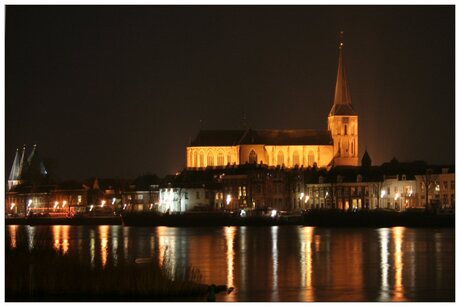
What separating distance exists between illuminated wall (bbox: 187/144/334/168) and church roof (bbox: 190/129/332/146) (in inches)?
31.8

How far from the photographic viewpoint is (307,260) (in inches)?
2032

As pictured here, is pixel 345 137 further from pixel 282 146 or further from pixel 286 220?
pixel 286 220

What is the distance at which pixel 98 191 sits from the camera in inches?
6191

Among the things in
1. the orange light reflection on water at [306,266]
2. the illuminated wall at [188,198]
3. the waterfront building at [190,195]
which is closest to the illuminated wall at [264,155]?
the waterfront building at [190,195]

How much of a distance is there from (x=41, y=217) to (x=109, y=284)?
102685 mm

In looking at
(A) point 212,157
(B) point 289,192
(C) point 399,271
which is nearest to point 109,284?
(C) point 399,271

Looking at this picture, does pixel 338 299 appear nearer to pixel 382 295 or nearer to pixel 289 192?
pixel 382 295

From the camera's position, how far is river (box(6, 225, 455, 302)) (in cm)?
3766

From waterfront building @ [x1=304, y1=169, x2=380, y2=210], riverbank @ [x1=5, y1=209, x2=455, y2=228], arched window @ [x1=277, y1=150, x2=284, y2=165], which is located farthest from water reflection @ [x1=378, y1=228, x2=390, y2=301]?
arched window @ [x1=277, y1=150, x2=284, y2=165]

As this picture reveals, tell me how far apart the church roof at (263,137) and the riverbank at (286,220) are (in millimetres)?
27920

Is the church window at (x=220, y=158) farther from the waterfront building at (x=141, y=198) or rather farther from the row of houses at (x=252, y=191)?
the waterfront building at (x=141, y=198)

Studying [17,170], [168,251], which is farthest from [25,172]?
[168,251]

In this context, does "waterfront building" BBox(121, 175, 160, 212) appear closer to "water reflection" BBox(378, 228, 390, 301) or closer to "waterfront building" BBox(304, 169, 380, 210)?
"waterfront building" BBox(304, 169, 380, 210)

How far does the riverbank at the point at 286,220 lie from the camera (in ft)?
287
